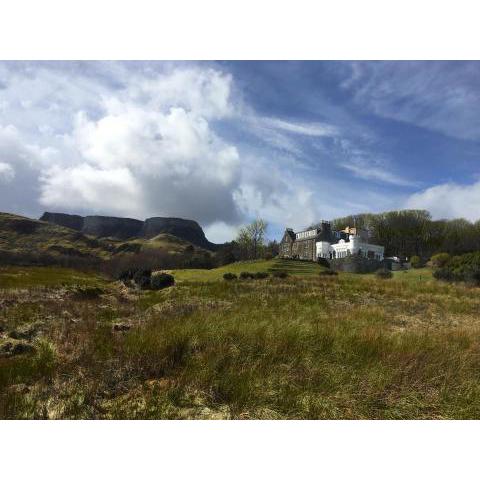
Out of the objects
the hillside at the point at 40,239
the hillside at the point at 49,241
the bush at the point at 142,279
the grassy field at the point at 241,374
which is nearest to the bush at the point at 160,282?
the bush at the point at 142,279

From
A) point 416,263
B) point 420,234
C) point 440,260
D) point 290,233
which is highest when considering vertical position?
point 420,234

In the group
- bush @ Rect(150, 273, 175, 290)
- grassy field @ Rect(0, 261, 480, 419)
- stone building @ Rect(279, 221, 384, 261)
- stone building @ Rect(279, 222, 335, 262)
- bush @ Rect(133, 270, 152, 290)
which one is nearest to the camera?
grassy field @ Rect(0, 261, 480, 419)

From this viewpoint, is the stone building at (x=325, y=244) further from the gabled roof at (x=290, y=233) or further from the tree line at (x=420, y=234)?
the tree line at (x=420, y=234)

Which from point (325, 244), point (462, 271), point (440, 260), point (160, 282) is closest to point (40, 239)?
point (325, 244)

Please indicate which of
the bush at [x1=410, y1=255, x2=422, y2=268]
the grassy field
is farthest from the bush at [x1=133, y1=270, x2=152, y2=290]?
the bush at [x1=410, y1=255, x2=422, y2=268]

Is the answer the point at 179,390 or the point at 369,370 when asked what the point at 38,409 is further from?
the point at 369,370

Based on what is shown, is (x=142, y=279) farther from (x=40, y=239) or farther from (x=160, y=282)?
(x=40, y=239)

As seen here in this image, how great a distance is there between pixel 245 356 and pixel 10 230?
679 ft

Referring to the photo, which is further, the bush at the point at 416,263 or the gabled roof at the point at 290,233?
the gabled roof at the point at 290,233

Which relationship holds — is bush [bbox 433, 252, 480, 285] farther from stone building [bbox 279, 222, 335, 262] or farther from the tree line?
stone building [bbox 279, 222, 335, 262]

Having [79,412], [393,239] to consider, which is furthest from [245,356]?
[393,239]

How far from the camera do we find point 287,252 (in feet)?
283

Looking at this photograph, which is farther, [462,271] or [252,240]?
[252,240]
